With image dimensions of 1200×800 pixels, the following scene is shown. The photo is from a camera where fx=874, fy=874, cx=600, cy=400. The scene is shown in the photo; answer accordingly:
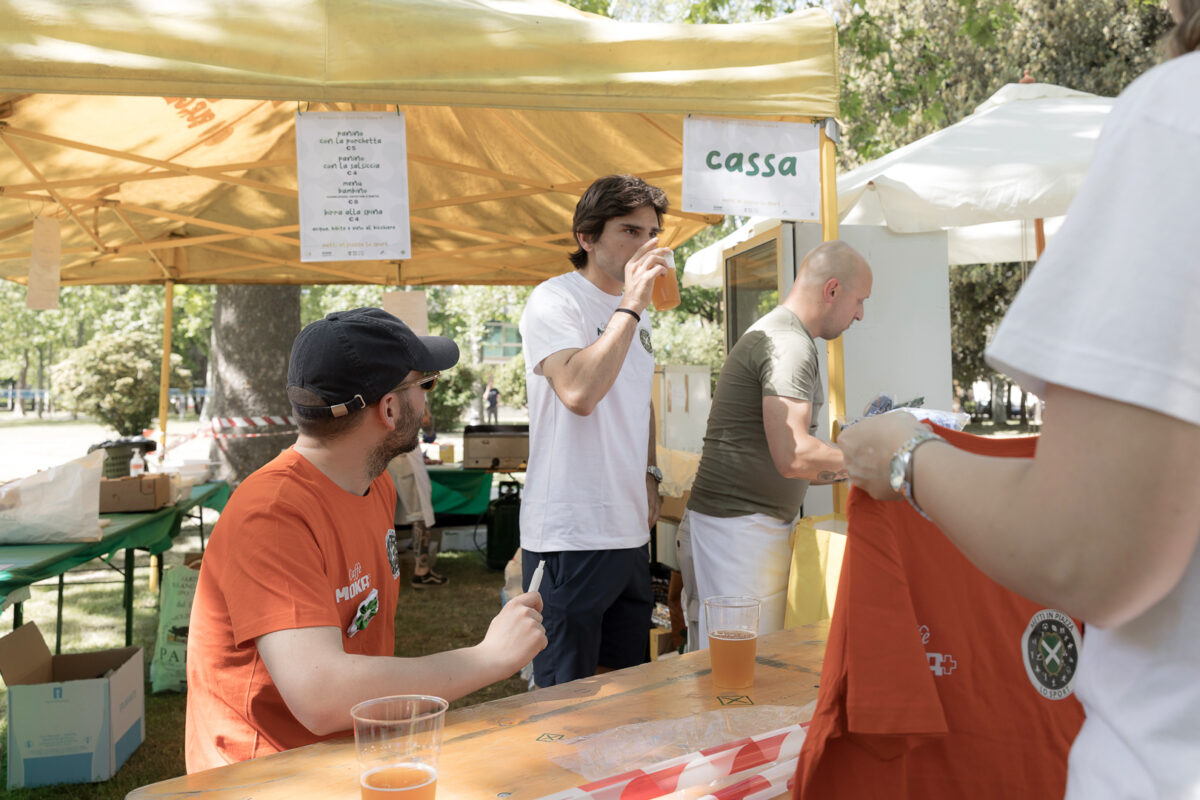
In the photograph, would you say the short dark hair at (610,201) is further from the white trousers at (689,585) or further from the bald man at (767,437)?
the white trousers at (689,585)

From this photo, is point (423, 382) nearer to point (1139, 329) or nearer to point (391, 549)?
point (391, 549)

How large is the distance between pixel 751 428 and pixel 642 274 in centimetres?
73

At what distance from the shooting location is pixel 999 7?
29.9 ft

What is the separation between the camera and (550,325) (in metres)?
2.70

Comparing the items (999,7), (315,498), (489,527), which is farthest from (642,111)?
(999,7)

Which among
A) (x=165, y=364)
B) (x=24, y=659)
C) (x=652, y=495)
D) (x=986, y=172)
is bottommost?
(x=24, y=659)

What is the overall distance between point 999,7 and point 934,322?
6666mm

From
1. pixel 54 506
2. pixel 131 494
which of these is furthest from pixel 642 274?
pixel 131 494

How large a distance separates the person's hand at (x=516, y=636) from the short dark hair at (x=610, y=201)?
155 centimetres

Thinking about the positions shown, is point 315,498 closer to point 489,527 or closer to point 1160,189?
point 1160,189

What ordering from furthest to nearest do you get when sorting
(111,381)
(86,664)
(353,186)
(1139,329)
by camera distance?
(111,381), (86,664), (353,186), (1139,329)

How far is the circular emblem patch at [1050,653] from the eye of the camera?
1.21 m

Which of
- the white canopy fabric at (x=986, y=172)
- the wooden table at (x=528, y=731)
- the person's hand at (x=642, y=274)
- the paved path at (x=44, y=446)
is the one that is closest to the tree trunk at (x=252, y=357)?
the paved path at (x=44, y=446)

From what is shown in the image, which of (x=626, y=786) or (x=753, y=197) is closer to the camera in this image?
(x=626, y=786)
